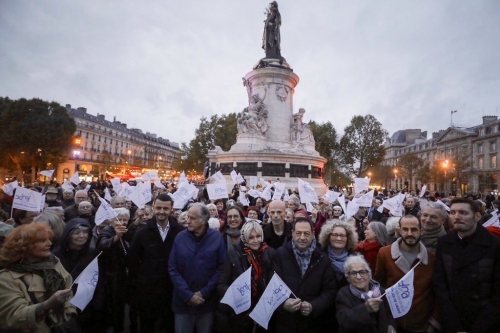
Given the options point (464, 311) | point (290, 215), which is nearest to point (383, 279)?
point (464, 311)

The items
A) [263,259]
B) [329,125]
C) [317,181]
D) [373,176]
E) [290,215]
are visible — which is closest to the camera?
[263,259]

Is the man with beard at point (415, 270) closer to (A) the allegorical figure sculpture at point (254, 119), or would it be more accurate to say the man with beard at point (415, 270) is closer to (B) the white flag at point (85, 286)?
(B) the white flag at point (85, 286)

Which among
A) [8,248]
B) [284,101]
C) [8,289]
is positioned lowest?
[8,289]

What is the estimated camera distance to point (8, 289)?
2.59m

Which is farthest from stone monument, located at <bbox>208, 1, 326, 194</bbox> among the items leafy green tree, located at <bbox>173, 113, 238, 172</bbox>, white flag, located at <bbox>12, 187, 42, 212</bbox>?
leafy green tree, located at <bbox>173, 113, 238, 172</bbox>

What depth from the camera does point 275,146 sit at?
2698 centimetres

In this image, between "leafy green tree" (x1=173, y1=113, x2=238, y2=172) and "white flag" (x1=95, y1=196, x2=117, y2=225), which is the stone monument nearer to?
Result: "white flag" (x1=95, y1=196, x2=117, y2=225)

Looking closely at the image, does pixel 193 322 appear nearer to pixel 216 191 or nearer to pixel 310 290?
pixel 310 290

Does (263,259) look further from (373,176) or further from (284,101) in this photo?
(373,176)

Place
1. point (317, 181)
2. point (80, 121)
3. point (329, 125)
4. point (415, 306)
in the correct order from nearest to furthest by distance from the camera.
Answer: point (415, 306) → point (317, 181) → point (329, 125) → point (80, 121)

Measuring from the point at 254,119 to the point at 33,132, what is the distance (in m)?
31.8

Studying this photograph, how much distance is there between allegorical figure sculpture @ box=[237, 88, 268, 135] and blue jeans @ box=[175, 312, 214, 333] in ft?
73.6

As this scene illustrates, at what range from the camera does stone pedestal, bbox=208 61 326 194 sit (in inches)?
950

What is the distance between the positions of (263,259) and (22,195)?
15.8ft
